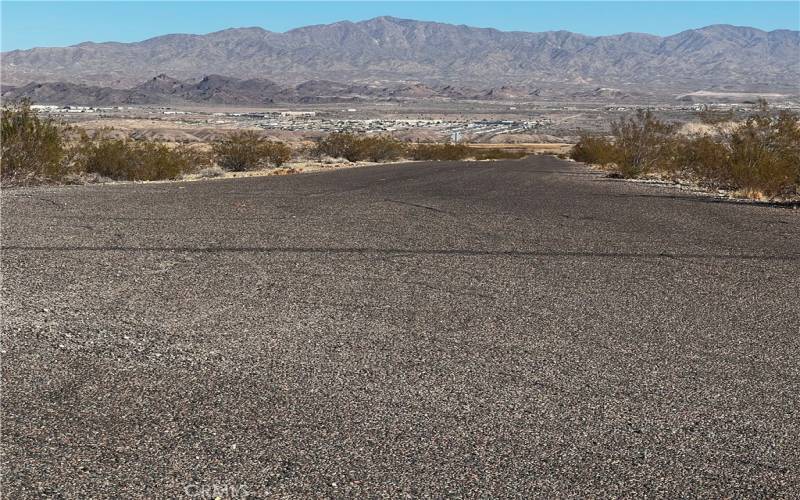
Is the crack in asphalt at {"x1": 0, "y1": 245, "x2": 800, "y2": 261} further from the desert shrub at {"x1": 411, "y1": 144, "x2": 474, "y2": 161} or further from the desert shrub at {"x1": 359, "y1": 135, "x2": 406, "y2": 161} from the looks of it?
the desert shrub at {"x1": 411, "y1": 144, "x2": 474, "y2": 161}

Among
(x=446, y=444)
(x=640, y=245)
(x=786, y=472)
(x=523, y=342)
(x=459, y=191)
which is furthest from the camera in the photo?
(x=459, y=191)

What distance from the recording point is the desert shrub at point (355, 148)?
57.9 meters

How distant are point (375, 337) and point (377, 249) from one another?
509 cm

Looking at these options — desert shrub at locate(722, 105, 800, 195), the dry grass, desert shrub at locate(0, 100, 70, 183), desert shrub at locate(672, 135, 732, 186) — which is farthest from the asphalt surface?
desert shrub at locate(672, 135, 732, 186)

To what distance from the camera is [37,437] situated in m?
5.26

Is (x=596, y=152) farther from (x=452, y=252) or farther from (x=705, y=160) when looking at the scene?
(x=452, y=252)

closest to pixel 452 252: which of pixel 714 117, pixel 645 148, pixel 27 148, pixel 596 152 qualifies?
pixel 27 148

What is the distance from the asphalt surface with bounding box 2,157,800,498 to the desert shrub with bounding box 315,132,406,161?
43656 millimetres

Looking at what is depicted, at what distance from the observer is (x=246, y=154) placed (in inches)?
1716

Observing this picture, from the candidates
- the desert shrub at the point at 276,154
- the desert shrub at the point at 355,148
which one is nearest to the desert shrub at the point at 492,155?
the desert shrub at the point at 355,148

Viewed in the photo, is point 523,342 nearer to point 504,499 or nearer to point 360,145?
point 504,499

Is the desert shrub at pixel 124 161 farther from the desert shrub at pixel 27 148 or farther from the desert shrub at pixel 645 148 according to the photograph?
the desert shrub at pixel 645 148

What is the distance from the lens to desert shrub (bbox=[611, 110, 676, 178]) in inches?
1467

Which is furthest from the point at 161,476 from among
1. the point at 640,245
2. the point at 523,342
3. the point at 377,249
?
the point at 640,245
